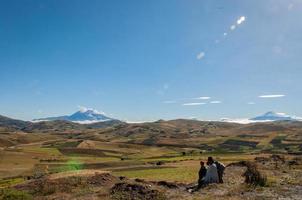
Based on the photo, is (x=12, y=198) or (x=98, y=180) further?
(x=98, y=180)

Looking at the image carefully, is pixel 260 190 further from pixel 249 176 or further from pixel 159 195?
pixel 159 195

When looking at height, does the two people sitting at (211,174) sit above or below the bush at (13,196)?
above

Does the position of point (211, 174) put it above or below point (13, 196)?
above

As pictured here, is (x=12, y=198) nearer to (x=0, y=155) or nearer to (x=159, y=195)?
(x=159, y=195)

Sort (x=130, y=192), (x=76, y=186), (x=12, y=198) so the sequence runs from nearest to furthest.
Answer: (x=12, y=198) → (x=130, y=192) → (x=76, y=186)

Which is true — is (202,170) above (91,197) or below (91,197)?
above

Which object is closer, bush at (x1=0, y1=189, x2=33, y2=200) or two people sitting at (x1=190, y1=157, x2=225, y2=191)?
bush at (x1=0, y1=189, x2=33, y2=200)

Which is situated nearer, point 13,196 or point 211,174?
point 13,196

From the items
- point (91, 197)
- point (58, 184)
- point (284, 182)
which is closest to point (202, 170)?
point (284, 182)

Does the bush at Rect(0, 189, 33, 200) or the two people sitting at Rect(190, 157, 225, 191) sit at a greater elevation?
the two people sitting at Rect(190, 157, 225, 191)

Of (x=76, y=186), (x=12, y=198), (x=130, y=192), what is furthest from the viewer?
(x=76, y=186)

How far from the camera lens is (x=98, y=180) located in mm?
35750

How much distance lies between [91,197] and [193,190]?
27.6ft

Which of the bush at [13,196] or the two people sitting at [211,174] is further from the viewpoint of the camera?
the two people sitting at [211,174]
